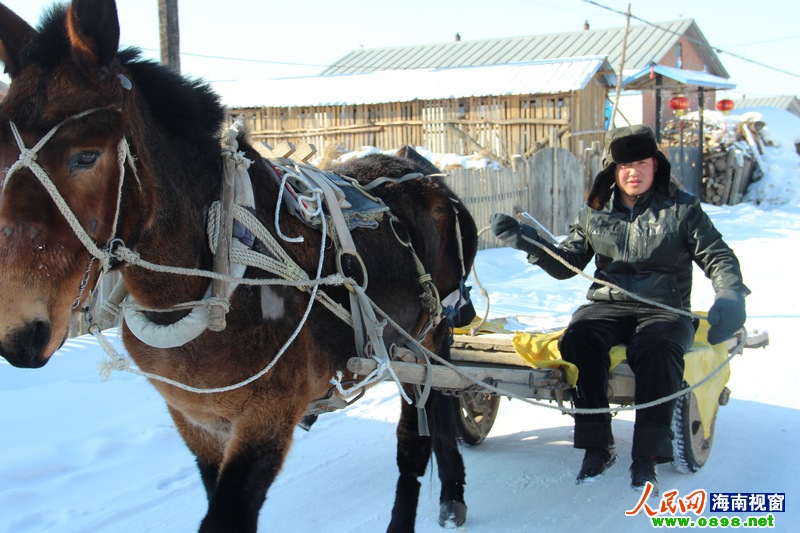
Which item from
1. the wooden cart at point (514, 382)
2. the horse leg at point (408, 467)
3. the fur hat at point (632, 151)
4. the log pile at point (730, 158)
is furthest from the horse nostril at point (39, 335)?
the log pile at point (730, 158)

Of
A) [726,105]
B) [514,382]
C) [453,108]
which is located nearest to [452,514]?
[514,382]

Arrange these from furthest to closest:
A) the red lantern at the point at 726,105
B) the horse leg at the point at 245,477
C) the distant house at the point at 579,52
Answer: the distant house at the point at 579,52 < the red lantern at the point at 726,105 < the horse leg at the point at 245,477

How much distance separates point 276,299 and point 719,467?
127 inches

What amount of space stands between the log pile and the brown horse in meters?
21.7

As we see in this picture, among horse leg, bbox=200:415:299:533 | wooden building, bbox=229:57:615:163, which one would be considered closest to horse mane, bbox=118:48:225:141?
horse leg, bbox=200:415:299:533

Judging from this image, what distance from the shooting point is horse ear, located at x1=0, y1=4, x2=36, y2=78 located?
218cm

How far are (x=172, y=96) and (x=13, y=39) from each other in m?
0.51

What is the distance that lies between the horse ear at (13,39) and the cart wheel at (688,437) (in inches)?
142

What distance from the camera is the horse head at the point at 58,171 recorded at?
77.1 inches

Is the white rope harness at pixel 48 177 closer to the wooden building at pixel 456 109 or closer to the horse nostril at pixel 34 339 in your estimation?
the horse nostril at pixel 34 339

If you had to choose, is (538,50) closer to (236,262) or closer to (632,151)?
(632,151)

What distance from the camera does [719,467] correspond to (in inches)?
177

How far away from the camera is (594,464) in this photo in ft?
12.6

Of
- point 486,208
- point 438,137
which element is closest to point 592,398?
point 486,208
